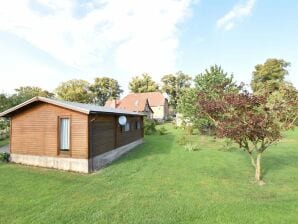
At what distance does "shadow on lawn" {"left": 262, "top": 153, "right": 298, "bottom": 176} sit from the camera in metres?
12.5

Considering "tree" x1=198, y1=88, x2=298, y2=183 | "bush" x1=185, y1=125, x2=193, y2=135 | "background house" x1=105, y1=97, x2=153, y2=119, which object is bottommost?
"bush" x1=185, y1=125, x2=193, y2=135

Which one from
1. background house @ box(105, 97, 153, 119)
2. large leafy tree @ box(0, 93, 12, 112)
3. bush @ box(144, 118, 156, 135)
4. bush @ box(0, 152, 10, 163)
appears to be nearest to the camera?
bush @ box(0, 152, 10, 163)

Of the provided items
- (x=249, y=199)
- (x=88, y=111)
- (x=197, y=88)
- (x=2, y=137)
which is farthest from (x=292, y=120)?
(x=2, y=137)

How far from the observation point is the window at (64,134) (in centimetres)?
1224

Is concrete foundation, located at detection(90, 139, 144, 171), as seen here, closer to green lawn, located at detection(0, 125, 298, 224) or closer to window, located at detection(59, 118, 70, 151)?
green lawn, located at detection(0, 125, 298, 224)

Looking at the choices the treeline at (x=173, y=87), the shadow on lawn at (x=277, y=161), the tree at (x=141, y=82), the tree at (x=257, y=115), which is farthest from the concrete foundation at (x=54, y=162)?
the tree at (x=141, y=82)

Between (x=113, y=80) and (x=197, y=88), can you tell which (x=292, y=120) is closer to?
(x=197, y=88)

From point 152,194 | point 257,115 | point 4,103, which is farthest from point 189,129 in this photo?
point 152,194

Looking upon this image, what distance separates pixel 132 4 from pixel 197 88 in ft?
57.4

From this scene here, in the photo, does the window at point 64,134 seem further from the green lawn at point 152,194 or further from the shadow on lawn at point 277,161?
the shadow on lawn at point 277,161

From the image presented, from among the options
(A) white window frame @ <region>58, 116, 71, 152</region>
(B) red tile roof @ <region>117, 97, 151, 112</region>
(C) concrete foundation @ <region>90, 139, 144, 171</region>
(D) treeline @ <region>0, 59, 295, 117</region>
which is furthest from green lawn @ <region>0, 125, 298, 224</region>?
(B) red tile roof @ <region>117, 97, 151, 112</region>

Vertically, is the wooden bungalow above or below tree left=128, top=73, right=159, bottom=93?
below

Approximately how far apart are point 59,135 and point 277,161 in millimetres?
12083

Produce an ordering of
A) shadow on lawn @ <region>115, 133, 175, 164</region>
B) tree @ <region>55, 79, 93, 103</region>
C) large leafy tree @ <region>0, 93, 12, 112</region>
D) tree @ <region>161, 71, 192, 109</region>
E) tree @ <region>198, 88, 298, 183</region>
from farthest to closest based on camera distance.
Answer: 1. tree @ <region>161, 71, 192, 109</region>
2. tree @ <region>55, 79, 93, 103</region>
3. large leafy tree @ <region>0, 93, 12, 112</region>
4. shadow on lawn @ <region>115, 133, 175, 164</region>
5. tree @ <region>198, 88, 298, 183</region>
